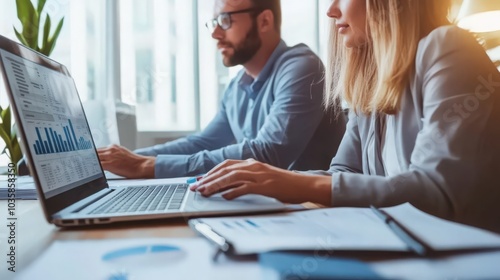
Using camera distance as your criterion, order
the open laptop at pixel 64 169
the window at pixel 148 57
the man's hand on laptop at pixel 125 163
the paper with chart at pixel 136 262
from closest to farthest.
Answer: the paper with chart at pixel 136 262
the open laptop at pixel 64 169
the man's hand on laptop at pixel 125 163
the window at pixel 148 57

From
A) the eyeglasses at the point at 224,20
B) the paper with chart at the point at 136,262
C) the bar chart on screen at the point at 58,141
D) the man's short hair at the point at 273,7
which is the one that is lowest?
the paper with chart at the point at 136,262

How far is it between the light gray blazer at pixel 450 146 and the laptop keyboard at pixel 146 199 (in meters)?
0.26

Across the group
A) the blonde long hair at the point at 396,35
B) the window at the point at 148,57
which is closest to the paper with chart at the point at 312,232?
the blonde long hair at the point at 396,35

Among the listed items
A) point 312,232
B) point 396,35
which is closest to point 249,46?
point 396,35

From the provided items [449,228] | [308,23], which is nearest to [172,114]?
[308,23]

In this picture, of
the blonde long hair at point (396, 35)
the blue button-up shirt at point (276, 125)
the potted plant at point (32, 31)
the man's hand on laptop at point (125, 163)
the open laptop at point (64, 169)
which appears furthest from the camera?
the potted plant at point (32, 31)

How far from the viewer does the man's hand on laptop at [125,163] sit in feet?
3.68

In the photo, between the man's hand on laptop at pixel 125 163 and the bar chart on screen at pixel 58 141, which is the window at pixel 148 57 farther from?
the bar chart on screen at pixel 58 141

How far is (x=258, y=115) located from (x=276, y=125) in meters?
0.33

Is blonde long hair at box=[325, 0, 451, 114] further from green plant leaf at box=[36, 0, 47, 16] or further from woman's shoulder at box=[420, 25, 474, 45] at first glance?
green plant leaf at box=[36, 0, 47, 16]

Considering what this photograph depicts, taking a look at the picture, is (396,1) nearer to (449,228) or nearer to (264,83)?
(449,228)

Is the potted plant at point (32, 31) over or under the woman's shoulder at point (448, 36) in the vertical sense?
over

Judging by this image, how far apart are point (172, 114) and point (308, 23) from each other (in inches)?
49.8

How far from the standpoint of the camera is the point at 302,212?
577 mm
